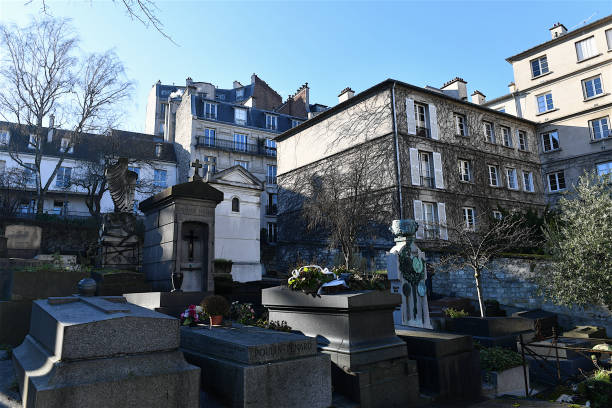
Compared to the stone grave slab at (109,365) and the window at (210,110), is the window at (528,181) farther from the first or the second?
the stone grave slab at (109,365)

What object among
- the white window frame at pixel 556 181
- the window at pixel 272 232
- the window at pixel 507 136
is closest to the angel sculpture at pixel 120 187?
A: the window at pixel 272 232

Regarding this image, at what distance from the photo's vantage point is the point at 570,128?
1125 inches

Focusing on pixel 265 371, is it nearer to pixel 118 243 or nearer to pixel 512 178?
pixel 118 243

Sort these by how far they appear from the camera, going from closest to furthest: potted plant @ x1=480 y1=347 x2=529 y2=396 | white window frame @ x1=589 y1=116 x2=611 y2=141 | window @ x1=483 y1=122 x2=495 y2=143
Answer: potted plant @ x1=480 y1=347 x2=529 y2=396 < white window frame @ x1=589 y1=116 x2=611 y2=141 < window @ x1=483 y1=122 x2=495 y2=143

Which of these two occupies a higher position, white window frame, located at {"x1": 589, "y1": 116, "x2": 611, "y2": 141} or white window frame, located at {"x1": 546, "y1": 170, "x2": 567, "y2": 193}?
white window frame, located at {"x1": 589, "y1": 116, "x2": 611, "y2": 141}

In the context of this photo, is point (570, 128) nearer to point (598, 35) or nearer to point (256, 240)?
point (598, 35)

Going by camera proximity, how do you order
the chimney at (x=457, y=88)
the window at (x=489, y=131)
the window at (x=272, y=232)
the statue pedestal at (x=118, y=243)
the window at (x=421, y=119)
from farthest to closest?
the window at (x=272, y=232)
the chimney at (x=457, y=88)
the window at (x=489, y=131)
the window at (x=421, y=119)
the statue pedestal at (x=118, y=243)

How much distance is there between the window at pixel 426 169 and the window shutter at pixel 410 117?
1537 millimetres

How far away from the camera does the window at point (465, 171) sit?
25.0 metres

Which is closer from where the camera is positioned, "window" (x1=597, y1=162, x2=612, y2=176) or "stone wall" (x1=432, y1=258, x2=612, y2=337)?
"stone wall" (x1=432, y1=258, x2=612, y2=337)

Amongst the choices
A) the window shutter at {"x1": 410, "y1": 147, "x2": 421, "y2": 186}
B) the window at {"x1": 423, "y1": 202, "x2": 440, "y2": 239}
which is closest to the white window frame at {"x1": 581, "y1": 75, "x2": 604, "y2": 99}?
the window shutter at {"x1": 410, "y1": 147, "x2": 421, "y2": 186}

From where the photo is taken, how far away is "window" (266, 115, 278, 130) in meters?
→ 39.7

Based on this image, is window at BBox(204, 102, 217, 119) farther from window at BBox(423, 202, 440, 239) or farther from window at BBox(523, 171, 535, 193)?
window at BBox(523, 171, 535, 193)

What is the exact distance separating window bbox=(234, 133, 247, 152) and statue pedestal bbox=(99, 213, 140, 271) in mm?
25556
